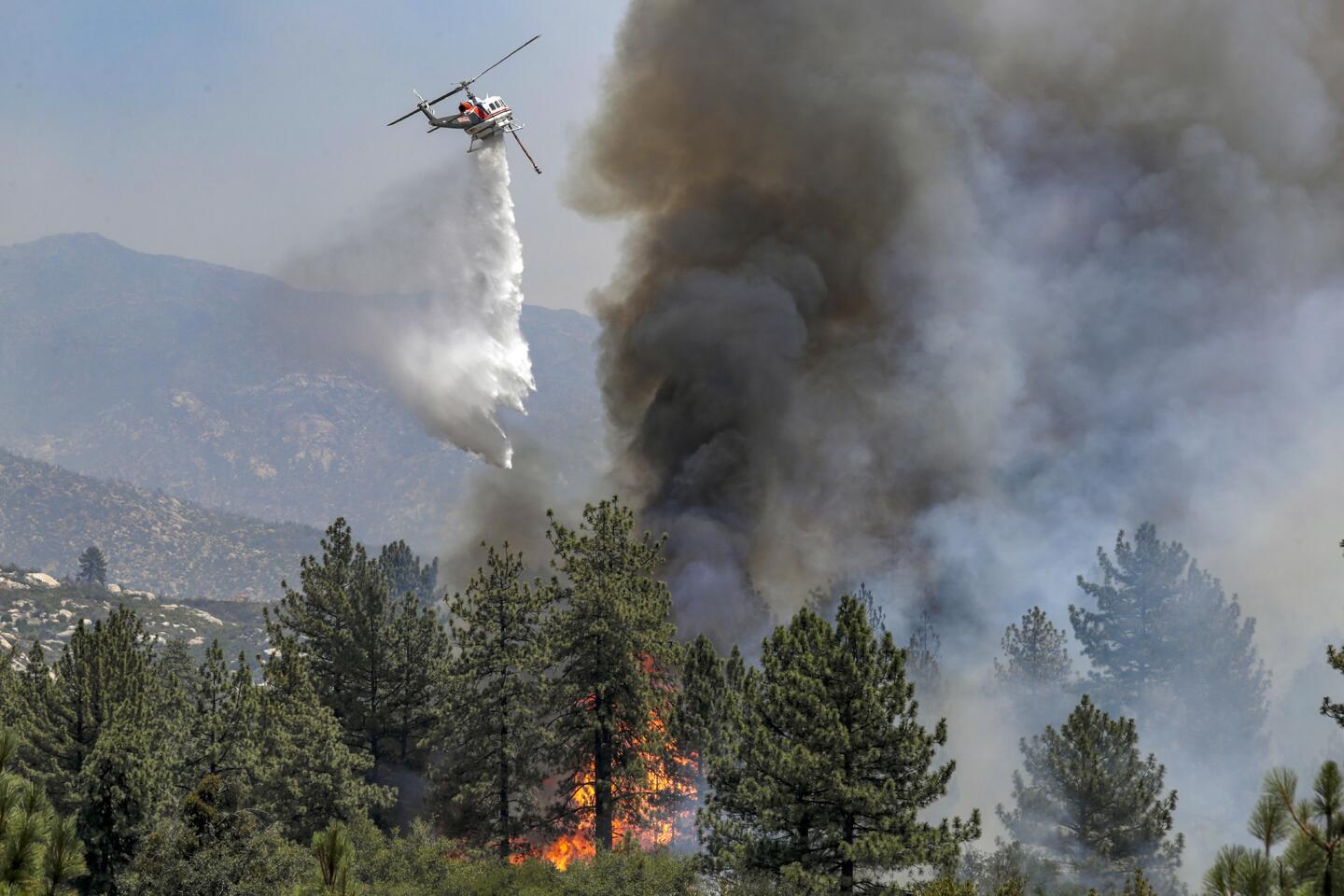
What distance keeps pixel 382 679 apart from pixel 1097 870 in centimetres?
2634

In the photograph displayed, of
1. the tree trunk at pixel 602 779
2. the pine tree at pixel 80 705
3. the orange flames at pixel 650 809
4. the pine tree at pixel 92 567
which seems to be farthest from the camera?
the pine tree at pixel 92 567

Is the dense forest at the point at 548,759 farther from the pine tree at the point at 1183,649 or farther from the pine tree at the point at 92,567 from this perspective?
the pine tree at the point at 92,567

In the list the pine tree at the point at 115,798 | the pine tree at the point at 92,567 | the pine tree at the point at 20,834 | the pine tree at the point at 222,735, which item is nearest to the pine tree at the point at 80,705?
the pine tree at the point at 115,798

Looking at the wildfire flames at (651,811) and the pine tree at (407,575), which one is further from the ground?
the pine tree at (407,575)

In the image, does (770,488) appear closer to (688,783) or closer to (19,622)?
(688,783)

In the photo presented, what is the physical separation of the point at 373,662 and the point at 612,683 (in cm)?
1127

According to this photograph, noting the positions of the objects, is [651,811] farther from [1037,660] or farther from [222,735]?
[1037,660]

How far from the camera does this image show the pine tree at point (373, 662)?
47.5 metres

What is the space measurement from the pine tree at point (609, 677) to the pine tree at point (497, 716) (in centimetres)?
90

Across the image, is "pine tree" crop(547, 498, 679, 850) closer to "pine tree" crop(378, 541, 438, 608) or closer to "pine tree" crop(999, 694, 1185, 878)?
"pine tree" crop(999, 694, 1185, 878)

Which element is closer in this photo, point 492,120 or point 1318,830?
point 1318,830

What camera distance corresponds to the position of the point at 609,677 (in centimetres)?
4188

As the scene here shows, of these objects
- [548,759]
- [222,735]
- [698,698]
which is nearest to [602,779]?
[548,759]

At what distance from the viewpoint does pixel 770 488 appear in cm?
8662
